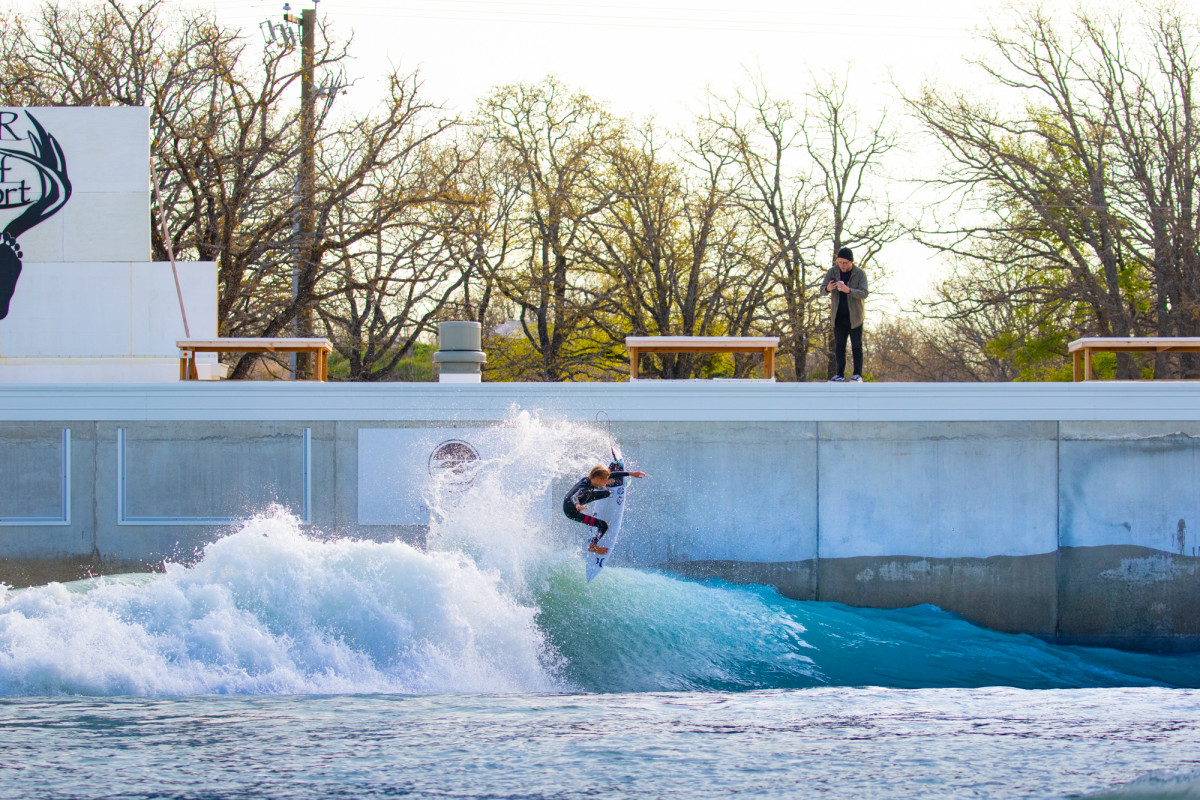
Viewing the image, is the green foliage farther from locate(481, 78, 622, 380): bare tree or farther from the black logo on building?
the black logo on building

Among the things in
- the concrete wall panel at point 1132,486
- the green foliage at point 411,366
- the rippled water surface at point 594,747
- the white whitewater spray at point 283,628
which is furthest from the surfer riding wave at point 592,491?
the green foliage at point 411,366

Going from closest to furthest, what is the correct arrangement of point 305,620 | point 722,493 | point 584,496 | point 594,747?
1. point 594,747
2. point 305,620
3. point 584,496
4. point 722,493

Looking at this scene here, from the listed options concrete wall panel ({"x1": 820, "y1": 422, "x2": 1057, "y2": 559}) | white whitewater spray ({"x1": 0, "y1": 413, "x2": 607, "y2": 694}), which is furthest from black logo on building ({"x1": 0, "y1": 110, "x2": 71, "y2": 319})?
concrete wall panel ({"x1": 820, "y1": 422, "x2": 1057, "y2": 559})

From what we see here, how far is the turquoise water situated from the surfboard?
0.33 meters

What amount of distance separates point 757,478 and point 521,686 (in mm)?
4280

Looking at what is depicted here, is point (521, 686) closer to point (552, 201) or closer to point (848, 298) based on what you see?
point (848, 298)

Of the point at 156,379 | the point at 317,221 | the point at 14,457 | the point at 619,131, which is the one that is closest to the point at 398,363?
the point at 317,221

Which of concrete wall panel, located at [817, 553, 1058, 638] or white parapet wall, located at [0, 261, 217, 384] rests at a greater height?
white parapet wall, located at [0, 261, 217, 384]

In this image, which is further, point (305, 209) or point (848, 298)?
point (305, 209)

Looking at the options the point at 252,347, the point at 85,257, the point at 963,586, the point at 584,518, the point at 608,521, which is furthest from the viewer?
the point at 85,257

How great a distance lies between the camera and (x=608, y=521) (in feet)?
40.0

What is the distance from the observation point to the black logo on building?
15.7 metres

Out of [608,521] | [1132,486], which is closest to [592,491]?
[608,521]

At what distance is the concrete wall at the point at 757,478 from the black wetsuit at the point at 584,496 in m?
1.18
